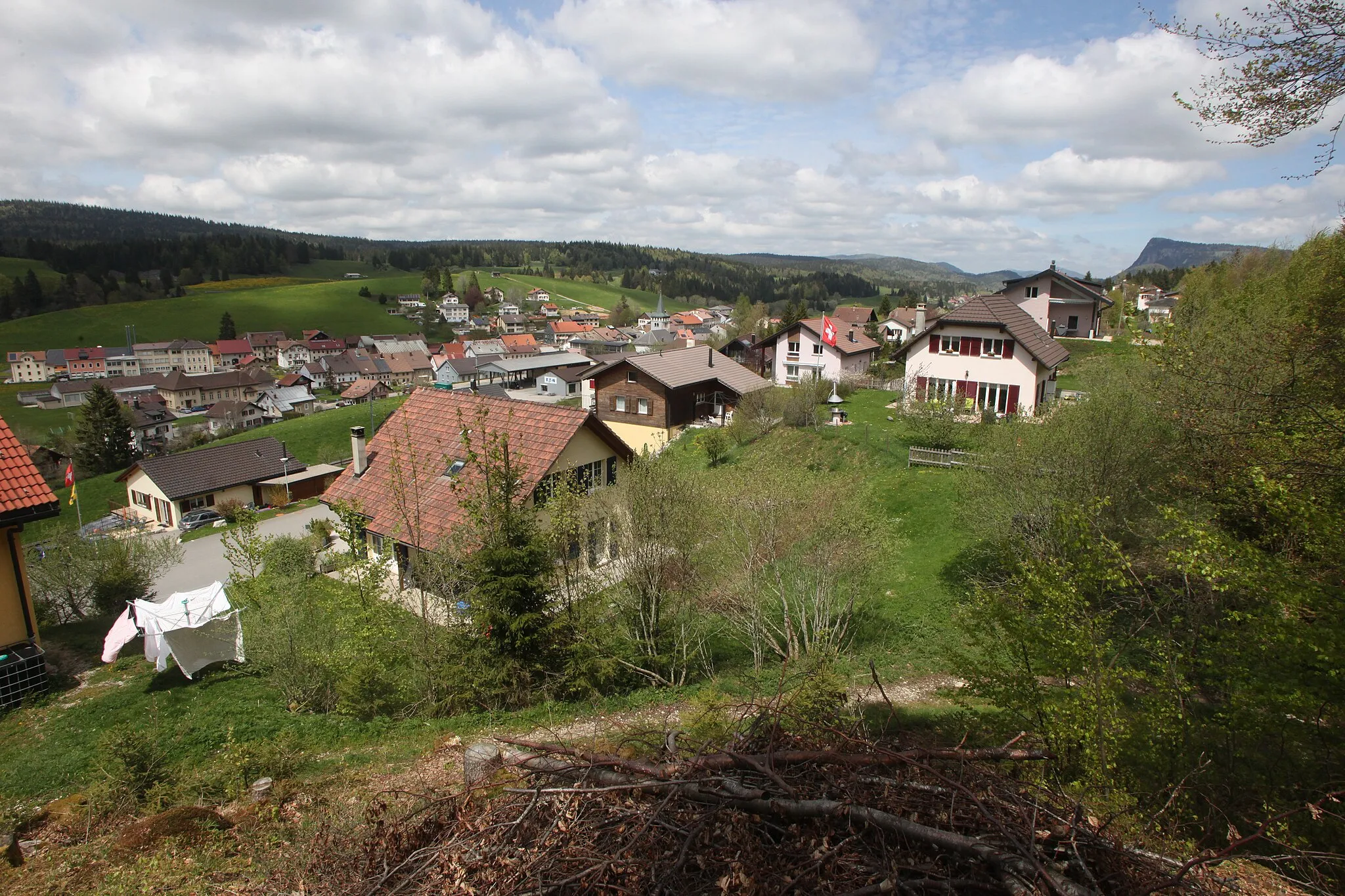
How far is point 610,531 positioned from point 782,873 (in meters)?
12.0

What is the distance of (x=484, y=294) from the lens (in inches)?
7298

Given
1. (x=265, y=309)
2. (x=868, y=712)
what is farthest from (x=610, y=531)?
(x=265, y=309)

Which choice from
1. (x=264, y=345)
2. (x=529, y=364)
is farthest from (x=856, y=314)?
(x=264, y=345)

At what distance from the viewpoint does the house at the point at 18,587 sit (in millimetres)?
12695

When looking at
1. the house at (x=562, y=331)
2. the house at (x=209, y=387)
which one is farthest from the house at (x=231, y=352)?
the house at (x=562, y=331)

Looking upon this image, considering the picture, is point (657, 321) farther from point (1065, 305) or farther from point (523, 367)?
point (1065, 305)

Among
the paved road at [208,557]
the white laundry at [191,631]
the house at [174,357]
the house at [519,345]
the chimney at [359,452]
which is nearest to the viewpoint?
the white laundry at [191,631]

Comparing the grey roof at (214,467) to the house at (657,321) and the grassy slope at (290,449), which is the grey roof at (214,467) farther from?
the house at (657,321)

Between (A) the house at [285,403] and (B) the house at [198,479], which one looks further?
(A) the house at [285,403]

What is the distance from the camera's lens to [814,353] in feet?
173

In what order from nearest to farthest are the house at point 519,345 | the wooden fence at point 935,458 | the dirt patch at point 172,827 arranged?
the dirt patch at point 172,827 < the wooden fence at point 935,458 < the house at point 519,345

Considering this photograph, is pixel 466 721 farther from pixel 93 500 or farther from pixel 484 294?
pixel 484 294

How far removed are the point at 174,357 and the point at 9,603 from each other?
139907 millimetres

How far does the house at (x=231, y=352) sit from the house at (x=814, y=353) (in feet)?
384
